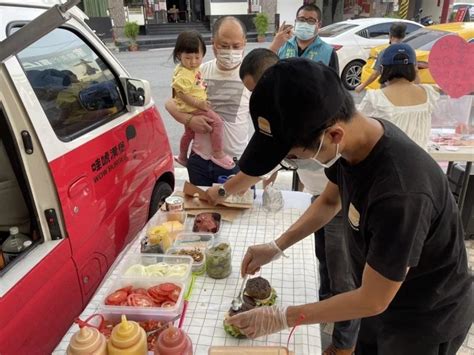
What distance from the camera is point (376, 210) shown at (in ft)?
3.60

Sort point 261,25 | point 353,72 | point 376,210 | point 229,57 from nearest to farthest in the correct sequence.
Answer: point 376,210, point 229,57, point 353,72, point 261,25

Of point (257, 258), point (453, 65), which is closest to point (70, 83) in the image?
point (257, 258)

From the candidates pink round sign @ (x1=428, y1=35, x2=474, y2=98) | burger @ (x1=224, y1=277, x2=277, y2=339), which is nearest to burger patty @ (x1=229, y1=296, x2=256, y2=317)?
burger @ (x1=224, y1=277, x2=277, y2=339)

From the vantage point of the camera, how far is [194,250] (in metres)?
1.78

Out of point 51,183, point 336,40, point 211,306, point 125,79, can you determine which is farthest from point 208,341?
point 336,40

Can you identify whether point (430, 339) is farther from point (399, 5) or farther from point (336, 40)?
point (399, 5)

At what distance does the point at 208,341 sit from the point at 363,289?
0.56 m

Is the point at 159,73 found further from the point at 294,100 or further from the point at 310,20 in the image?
the point at 294,100

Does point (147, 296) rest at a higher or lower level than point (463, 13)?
lower

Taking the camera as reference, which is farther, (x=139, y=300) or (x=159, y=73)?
(x=159, y=73)

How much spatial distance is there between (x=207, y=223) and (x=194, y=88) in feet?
4.57

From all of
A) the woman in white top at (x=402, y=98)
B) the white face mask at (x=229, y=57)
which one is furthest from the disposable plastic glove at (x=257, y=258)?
the white face mask at (x=229, y=57)

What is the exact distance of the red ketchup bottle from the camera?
117 cm

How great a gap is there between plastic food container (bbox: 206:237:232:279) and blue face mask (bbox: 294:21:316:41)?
222 cm
